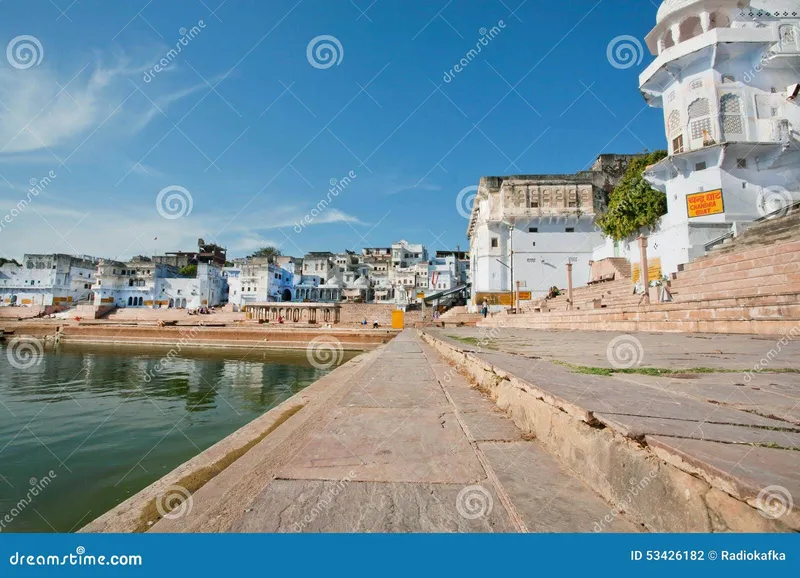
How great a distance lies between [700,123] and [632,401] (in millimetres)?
24709

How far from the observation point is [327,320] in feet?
156

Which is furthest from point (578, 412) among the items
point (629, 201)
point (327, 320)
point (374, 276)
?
point (374, 276)

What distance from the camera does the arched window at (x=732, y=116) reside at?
19438 millimetres

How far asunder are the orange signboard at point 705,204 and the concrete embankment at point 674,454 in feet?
71.0

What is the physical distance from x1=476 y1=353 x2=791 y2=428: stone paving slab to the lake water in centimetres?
483

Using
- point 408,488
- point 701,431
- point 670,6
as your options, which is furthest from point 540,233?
point 408,488

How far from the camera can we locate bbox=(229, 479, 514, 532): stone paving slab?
1471 mm

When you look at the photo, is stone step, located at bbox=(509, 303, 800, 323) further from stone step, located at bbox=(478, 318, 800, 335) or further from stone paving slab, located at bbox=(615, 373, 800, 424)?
stone paving slab, located at bbox=(615, 373, 800, 424)

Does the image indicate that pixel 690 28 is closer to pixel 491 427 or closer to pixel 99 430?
pixel 491 427

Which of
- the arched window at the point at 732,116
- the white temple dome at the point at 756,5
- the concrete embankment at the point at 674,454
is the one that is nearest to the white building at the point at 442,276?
the arched window at the point at 732,116

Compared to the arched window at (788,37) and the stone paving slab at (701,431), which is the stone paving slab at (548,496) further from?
the arched window at (788,37)

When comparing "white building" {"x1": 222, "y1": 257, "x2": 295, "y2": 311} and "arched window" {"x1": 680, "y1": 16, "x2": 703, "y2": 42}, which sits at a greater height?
"arched window" {"x1": 680, "y1": 16, "x2": 703, "y2": 42}

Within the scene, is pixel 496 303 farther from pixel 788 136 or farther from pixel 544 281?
pixel 788 136

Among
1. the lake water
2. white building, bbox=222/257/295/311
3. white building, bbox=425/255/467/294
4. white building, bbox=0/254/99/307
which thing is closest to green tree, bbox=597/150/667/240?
the lake water
